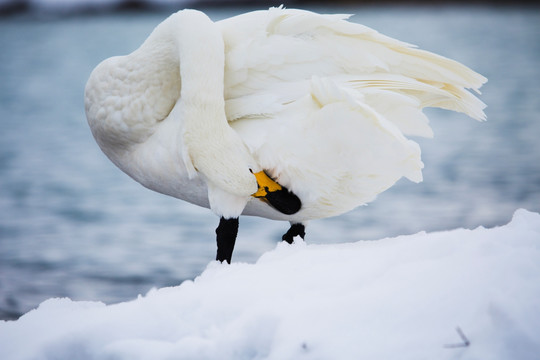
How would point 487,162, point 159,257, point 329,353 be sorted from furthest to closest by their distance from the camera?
point 487,162
point 159,257
point 329,353

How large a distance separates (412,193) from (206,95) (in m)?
5.96

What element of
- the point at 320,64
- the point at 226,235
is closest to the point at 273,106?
the point at 320,64

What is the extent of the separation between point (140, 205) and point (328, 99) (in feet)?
20.1

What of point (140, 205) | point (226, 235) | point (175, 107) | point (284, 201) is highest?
point (175, 107)

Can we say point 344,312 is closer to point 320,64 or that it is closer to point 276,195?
point 276,195

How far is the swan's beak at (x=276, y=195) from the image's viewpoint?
11.4ft

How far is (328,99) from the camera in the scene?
3.21 meters

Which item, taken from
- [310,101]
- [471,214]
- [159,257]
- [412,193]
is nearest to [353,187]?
[310,101]

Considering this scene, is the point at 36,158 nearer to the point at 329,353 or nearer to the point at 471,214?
the point at 471,214

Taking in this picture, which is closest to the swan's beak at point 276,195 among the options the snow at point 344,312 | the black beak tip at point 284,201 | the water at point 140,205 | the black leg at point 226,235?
the black beak tip at point 284,201

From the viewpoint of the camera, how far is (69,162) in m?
11.4

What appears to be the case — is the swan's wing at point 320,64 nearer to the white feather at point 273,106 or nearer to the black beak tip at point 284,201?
the white feather at point 273,106

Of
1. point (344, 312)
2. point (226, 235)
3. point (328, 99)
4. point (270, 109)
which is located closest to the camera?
point (344, 312)

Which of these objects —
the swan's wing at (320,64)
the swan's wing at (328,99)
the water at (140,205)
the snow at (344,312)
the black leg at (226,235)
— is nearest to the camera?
the snow at (344,312)
